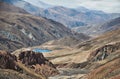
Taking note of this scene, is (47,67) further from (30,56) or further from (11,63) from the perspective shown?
(11,63)

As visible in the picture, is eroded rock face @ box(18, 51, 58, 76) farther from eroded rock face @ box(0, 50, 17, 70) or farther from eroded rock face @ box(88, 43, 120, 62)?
eroded rock face @ box(88, 43, 120, 62)

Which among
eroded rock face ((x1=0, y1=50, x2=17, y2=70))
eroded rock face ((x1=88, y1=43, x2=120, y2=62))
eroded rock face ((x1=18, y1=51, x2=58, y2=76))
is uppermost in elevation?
eroded rock face ((x1=0, y1=50, x2=17, y2=70))

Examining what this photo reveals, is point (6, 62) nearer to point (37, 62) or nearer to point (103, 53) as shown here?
point (37, 62)

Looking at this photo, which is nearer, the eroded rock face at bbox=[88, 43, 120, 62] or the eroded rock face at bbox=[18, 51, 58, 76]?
the eroded rock face at bbox=[18, 51, 58, 76]

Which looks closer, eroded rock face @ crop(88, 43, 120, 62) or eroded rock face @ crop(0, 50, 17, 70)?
eroded rock face @ crop(0, 50, 17, 70)

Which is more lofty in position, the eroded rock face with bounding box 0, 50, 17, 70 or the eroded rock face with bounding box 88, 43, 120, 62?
the eroded rock face with bounding box 0, 50, 17, 70

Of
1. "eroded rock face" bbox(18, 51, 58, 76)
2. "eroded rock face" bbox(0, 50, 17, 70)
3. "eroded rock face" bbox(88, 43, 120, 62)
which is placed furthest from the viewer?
"eroded rock face" bbox(88, 43, 120, 62)

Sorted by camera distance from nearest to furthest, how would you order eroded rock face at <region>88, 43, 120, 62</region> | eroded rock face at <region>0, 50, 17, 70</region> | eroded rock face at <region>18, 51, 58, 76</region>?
eroded rock face at <region>0, 50, 17, 70</region> → eroded rock face at <region>18, 51, 58, 76</region> → eroded rock face at <region>88, 43, 120, 62</region>

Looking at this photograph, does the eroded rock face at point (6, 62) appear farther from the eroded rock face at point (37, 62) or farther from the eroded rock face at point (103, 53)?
the eroded rock face at point (103, 53)

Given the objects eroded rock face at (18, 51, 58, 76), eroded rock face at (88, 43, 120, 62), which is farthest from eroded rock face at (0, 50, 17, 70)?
eroded rock face at (88, 43, 120, 62)

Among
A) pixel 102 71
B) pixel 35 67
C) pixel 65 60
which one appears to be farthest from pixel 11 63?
pixel 65 60

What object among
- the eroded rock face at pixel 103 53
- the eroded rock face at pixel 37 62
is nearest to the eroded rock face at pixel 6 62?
the eroded rock face at pixel 37 62
